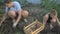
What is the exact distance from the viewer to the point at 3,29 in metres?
5.43

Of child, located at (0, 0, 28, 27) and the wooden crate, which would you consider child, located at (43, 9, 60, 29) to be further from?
child, located at (0, 0, 28, 27)

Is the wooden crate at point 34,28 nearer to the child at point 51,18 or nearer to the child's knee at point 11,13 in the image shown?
the child at point 51,18

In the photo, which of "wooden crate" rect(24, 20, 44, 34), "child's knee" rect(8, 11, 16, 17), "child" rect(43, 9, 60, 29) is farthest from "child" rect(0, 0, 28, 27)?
"child" rect(43, 9, 60, 29)

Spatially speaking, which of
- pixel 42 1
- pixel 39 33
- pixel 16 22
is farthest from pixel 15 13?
pixel 42 1

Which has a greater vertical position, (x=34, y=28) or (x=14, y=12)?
(x=14, y=12)

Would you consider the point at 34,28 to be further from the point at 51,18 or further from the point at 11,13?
the point at 11,13

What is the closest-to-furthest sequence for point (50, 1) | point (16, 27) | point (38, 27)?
point (38, 27) → point (16, 27) → point (50, 1)

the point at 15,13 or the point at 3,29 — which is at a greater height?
the point at 15,13

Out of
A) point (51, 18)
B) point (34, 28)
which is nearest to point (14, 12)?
point (34, 28)

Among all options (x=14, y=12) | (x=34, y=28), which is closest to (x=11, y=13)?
(x=14, y=12)

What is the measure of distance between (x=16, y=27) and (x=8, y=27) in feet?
0.67

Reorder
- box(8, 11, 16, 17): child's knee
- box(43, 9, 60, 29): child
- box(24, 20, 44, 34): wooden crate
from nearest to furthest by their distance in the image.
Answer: box(24, 20, 44, 34): wooden crate < box(43, 9, 60, 29): child < box(8, 11, 16, 17): child's knee

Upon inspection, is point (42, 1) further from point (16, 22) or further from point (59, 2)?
point (16, 22)

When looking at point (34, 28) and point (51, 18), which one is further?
point (51, 18)
